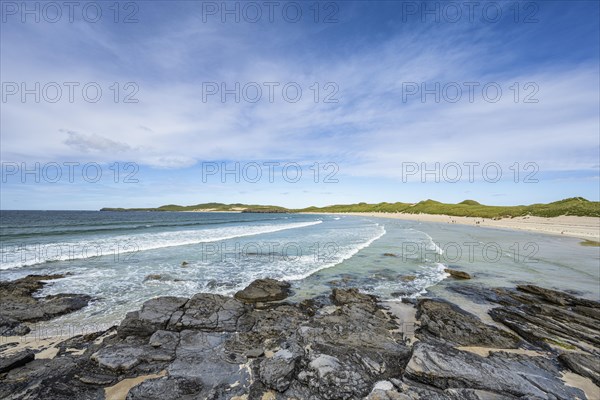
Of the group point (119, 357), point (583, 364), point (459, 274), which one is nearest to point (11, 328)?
point (119, 357)

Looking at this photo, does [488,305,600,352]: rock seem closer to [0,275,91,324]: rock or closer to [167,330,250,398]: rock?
[167,330,250,398]: rock

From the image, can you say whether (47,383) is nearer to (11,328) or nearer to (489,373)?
(11,328)

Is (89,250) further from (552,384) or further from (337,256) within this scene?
(552,384)

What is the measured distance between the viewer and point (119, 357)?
6.62 m

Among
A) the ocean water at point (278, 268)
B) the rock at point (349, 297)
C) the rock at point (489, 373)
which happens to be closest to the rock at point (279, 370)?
the rock at point (489, 373)

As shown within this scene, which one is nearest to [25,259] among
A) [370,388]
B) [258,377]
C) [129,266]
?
[129,266]

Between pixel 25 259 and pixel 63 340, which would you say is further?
pixel 25 259

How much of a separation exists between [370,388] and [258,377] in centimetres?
259

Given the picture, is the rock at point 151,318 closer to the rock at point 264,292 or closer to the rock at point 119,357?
the rock at point 119,357

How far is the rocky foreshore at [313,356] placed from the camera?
5645 millimetres

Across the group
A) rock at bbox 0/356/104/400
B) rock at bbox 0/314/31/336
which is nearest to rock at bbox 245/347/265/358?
rock at bbox 0/356/104/400

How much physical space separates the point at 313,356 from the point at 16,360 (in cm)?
739

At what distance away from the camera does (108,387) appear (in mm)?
5855

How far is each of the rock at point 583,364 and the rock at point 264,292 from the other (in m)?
9.55
